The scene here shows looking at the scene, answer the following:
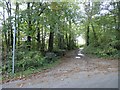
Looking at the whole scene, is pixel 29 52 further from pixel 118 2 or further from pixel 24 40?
pixel 118 2

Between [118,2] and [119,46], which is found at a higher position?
[118,2]

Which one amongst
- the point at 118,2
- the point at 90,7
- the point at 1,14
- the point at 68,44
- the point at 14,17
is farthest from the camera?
the point at 68,44

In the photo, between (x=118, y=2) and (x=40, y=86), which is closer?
(x=40, y=86)

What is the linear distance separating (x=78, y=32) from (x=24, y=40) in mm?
4513

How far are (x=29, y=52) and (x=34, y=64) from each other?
1.47 feet

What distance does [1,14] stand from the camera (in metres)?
5.13

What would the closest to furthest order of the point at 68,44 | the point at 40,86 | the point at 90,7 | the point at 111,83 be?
the point at 111,83, the point at 40,86, the point at 90,7, the point at 68,44

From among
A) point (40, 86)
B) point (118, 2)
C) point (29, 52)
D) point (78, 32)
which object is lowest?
point (40, 86)

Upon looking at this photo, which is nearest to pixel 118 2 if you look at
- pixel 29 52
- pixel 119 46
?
pixel 119 46

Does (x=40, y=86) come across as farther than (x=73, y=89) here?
Yes

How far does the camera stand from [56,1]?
4430 millimetres

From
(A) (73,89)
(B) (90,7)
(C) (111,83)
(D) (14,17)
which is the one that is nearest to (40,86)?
(A) (73,89)

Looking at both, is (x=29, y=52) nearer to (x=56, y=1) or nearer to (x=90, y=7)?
(x=56, y=1)

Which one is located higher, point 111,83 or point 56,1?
point 56,1
